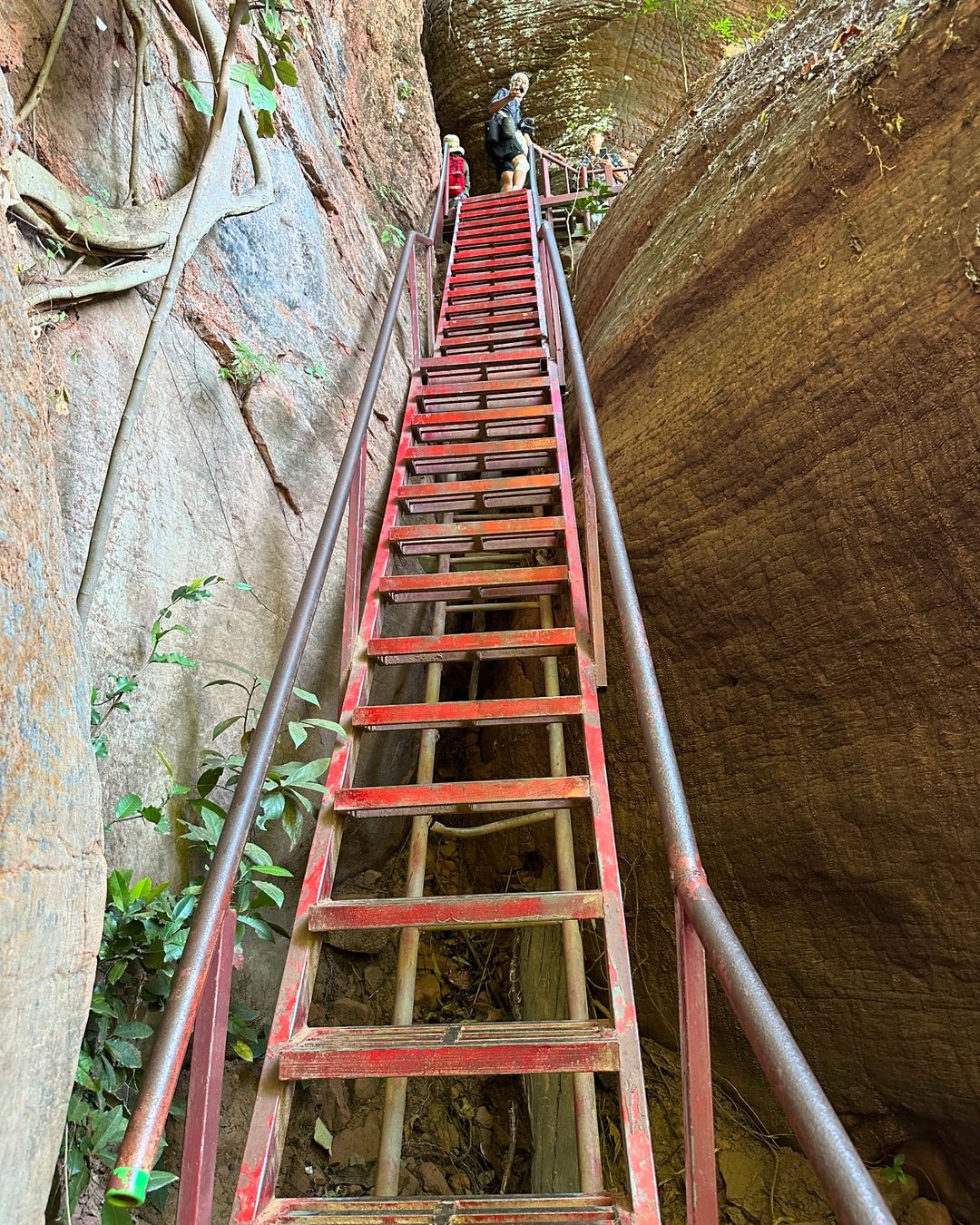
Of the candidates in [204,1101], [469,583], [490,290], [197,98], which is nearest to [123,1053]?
[204,1101]

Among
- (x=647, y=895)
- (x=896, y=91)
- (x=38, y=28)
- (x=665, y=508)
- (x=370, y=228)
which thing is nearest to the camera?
(x=896, y=91)

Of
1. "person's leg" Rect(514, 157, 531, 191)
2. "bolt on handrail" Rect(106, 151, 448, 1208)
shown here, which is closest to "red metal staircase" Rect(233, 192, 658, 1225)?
"bolt on handrail" Rect(106, 151, 448, 1208)

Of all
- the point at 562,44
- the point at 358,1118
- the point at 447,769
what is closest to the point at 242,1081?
the point at 358,1118

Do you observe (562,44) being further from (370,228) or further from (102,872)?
(102,872)

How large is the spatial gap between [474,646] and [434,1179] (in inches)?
73.9

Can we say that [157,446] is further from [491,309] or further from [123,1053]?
[491,309]

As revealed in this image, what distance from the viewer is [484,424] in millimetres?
3906

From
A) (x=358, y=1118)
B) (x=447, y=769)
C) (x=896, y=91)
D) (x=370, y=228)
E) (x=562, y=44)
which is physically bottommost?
(x=358, y=1118)

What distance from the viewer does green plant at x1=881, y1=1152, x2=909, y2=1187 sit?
2307 millimetres

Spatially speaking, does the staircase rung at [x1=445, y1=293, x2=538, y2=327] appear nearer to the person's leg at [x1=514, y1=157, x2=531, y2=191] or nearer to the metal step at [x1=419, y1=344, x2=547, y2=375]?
the metal step at [x1=419, y1=344, x2=547, y2=375]

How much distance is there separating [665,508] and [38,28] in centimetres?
268

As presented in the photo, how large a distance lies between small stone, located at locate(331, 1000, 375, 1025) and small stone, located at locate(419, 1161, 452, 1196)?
525mm

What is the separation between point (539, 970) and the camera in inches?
124

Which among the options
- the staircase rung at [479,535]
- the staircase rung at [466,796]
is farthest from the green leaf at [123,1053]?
the staircase rung at [479,535]
